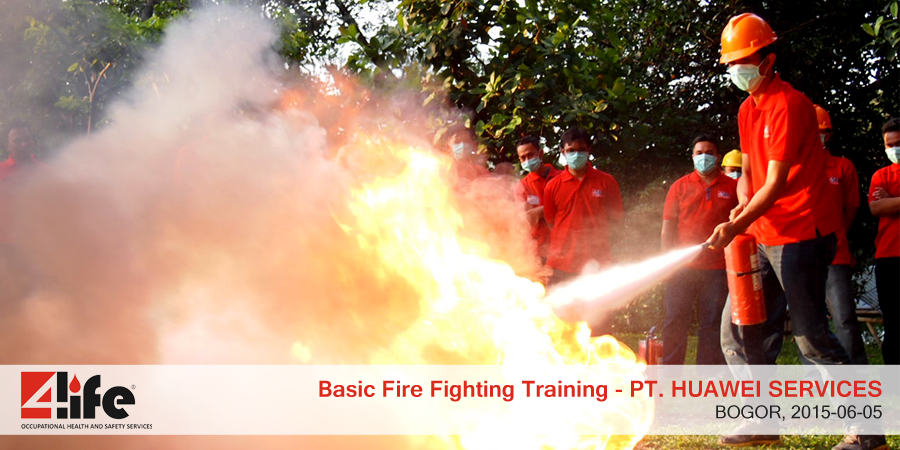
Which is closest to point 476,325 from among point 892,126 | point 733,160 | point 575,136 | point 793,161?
point 793,161

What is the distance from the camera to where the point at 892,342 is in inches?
243

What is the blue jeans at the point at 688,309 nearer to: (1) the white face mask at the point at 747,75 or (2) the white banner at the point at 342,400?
(2) the white banner at the point at 342,400

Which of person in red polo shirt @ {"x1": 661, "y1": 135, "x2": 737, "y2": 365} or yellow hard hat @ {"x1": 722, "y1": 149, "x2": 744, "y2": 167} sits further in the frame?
yellow hard hat @ {"x1": 722, "y1": 149, "x2": 744, "y2": 167}

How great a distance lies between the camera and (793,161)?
4680mm

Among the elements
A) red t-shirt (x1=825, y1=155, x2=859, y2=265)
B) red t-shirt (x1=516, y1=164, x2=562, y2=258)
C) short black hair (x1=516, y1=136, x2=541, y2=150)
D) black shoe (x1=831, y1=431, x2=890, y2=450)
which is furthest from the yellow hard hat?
black shoe (x1=831, y1=431, x2=890, y2=450)

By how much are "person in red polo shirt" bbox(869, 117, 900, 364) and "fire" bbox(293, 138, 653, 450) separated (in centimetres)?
253

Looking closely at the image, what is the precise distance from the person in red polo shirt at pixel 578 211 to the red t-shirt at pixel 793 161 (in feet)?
6.59

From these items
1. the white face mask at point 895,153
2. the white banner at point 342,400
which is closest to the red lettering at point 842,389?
the white banner at point 342,400

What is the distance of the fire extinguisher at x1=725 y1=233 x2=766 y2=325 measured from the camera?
496cm

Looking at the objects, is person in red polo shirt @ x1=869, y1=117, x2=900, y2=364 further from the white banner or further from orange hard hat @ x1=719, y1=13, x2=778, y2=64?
orange hard hat @ x1=719, y1=13, x2=778, y2=64

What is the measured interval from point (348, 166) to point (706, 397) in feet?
12.1

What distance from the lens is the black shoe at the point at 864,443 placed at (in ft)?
15.2

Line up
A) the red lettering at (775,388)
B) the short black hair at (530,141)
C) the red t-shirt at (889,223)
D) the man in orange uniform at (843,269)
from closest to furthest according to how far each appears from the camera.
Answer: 1. the man in orange uniform at (843,269)
2. the red lettering at (775,388)
3. the red t-shirt at (889,223)
4. the short black hair at (530,141)

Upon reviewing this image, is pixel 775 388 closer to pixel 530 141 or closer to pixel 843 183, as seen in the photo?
pixel 843 183
